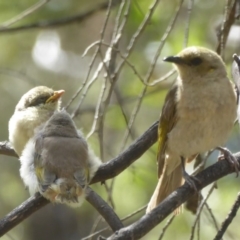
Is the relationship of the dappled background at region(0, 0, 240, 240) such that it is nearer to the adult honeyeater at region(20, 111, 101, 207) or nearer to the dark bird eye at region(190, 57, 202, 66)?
the dark bird eye at region(190, 57, 202, 66)

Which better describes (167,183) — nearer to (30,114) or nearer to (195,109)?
(195,109)

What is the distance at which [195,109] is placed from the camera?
136 inches

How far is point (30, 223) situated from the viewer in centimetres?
680

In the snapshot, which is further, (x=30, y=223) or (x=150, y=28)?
(x=30, y=223)

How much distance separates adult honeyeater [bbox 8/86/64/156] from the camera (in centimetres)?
402

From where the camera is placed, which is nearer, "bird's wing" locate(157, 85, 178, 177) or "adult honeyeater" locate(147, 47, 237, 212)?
"adult honeyeater" locate(147, 47, 237, 212)

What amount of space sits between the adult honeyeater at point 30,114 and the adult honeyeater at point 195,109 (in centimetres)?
82

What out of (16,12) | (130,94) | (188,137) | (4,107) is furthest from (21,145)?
(4,107)

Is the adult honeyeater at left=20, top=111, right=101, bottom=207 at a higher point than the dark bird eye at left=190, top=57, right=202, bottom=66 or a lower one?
lower

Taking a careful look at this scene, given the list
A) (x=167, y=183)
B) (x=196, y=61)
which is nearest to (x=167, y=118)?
(x=196, y=61)

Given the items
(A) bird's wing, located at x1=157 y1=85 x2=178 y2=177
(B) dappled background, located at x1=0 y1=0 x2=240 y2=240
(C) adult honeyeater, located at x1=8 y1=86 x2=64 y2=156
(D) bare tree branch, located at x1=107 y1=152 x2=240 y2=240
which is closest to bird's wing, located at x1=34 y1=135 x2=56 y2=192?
(D) bare tree branch, located at x1=107 y1=152 x2=240 y2=240

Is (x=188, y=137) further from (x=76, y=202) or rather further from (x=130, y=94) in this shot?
(x=130, y=94)

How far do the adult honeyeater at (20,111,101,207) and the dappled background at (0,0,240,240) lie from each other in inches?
54.8

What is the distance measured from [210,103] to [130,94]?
8.56ft
